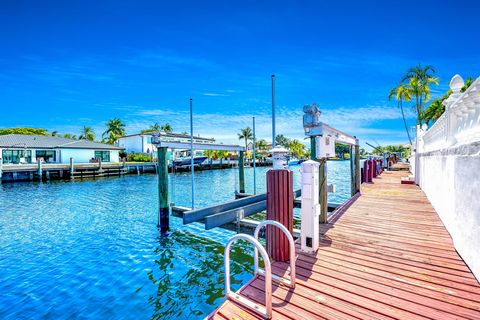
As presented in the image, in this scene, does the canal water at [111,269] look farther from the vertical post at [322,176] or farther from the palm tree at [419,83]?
the palm tree at [419,83]

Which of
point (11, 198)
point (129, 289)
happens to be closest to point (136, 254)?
point (129, 289)

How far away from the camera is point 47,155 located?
39.9 metres

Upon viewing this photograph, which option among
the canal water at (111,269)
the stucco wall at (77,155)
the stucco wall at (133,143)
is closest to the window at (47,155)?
the stucco wall at (77,155)

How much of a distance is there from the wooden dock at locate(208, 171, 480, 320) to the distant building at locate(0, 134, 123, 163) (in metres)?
44.8

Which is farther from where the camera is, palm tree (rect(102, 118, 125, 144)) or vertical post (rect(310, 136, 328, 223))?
palm tree (rect(102, 118, 125, 144))

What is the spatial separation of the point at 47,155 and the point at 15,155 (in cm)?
399

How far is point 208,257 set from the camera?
7234 millimetres

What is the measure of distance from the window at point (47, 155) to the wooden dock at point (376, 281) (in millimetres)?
47750

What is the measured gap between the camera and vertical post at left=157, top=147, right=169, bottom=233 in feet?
29.8

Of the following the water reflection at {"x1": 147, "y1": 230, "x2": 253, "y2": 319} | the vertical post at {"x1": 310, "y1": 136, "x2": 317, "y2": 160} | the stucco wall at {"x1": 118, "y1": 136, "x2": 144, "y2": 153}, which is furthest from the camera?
the stucco wall at {"x1": 118, "y1": 136, "x2": 144, "y2": 153}

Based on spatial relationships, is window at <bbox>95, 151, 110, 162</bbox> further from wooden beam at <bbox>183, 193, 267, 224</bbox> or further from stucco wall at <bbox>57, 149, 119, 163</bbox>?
wooden beam at <bbox>183, 193, 267, 224</bbox>

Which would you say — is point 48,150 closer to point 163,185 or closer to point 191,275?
point 163,185

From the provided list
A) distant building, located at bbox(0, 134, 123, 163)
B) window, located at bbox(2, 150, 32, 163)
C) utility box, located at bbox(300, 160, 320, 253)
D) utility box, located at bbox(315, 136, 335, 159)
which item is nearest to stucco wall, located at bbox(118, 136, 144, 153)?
distant building, located at bbox(0, 134, 123, 163)

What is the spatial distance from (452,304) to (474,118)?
7.89 feet
